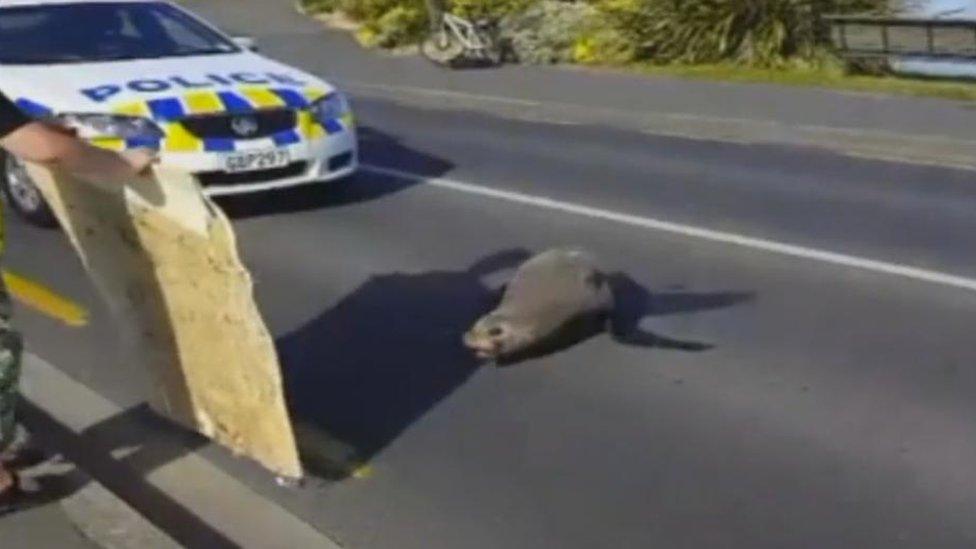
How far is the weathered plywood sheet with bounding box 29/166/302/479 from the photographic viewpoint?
657 cm

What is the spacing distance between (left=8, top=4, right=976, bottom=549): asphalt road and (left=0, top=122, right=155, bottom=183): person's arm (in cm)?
115

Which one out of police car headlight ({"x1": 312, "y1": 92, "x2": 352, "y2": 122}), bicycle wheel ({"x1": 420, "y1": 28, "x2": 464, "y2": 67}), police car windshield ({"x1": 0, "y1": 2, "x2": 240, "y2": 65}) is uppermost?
police car windshield ({"x1": 0, "y1": 2, "x2": 240, "y2": 65})

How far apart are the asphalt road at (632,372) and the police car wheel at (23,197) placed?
0.48ft

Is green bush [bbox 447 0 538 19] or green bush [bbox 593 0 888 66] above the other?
green bush [bbox 593 0 888 66]

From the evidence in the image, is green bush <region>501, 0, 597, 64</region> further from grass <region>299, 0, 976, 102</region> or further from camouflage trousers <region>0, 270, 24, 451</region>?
camouflage trousers <region>0, 270, 24, 451</region>

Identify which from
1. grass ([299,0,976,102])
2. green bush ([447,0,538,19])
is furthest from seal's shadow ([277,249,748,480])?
green bush ([447,0,538,19])

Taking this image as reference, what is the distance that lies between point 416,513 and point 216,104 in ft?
21.2

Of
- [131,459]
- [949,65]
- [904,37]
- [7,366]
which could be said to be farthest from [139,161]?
[949,65]

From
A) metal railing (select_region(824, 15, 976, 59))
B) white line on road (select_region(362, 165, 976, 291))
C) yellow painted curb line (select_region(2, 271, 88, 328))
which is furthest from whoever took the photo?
metal railing (select_region(824, 15, 976, 59))

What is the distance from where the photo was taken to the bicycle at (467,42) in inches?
1057

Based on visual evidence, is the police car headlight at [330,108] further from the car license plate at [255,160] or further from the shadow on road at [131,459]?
the shadow on road at [131,459]

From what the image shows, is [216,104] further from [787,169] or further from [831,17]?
[831,17]

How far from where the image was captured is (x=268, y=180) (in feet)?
43.2

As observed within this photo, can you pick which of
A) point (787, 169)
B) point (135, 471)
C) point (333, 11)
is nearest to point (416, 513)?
point (135, 471)
